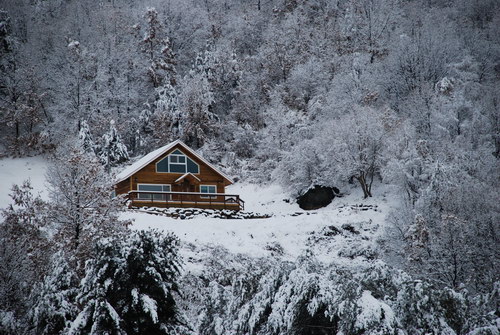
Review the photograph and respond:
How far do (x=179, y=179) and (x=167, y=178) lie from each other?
1.20 meters

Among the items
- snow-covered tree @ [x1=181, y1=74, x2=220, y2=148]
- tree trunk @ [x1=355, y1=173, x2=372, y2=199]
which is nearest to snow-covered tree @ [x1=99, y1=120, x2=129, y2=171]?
snow-covered tree @ [x1=181, y1=74, x2=220, y2=148]

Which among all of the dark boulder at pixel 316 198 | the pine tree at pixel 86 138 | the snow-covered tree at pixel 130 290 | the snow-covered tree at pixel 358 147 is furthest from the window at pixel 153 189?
the snow-covered tree at pixel 130 290

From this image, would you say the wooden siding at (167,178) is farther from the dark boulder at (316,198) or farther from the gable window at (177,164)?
the dark boulder at (316,198)

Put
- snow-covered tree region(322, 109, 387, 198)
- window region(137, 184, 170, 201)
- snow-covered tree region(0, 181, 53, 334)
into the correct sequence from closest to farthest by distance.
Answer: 1. snow-covered tree region(0, 181, 53, 334)
2. window region(137, 184, 170, 201)
3. snow-covered tree region(322, 109, 387, 198)

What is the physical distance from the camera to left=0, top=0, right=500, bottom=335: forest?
44.1ft

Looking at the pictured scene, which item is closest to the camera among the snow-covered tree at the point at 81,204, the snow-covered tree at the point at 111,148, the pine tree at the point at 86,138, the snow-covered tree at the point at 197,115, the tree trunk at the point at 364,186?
the snow-covered tree at the point at 81,204

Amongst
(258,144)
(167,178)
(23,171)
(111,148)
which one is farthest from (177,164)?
(23,171)

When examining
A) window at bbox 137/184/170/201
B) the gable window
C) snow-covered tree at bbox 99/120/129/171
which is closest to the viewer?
window at bbox 137/184/170/201

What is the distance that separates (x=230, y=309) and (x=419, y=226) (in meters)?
14.8

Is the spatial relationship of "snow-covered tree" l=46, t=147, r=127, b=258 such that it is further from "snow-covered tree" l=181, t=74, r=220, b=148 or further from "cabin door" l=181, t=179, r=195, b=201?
"snow-covered tree" l=181, t=74, r=220, b=148

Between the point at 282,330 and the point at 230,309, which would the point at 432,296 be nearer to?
the point at 282,330

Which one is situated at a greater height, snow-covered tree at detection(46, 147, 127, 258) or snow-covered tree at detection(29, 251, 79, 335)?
snow-covered tree at detection(46, 147, 127, 258)

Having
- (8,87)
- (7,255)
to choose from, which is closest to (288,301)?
(7,255)

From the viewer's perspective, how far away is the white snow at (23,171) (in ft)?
149
